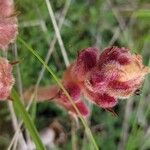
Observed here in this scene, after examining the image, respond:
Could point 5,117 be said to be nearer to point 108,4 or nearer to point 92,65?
point 108,4

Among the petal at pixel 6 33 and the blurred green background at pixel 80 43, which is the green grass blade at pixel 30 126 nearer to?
the petal at pixel 6 33

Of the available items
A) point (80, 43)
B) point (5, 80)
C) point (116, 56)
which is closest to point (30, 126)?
point (5, 80)

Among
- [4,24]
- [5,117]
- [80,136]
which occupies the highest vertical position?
[4,24]

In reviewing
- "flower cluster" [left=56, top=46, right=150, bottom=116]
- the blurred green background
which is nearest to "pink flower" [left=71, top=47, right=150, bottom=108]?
"flower cluster" [left=56, top=46, right=150, bottom=116]

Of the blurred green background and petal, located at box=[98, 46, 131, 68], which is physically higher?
petal, located at box=[98, 46, 131, 68]

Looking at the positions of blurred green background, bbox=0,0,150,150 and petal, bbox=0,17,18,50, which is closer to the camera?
petal, bbox=0,17,18,50

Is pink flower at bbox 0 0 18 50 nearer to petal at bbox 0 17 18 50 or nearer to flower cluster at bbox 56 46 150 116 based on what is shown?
petal at bbox 0 17 18 50

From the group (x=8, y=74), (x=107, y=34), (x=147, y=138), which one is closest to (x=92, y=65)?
(x=8, y=74)

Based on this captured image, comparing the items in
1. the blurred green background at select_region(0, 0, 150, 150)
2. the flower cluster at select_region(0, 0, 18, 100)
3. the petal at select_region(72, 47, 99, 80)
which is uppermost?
the flower cluster at select_region(0, 0, 18, 100)
